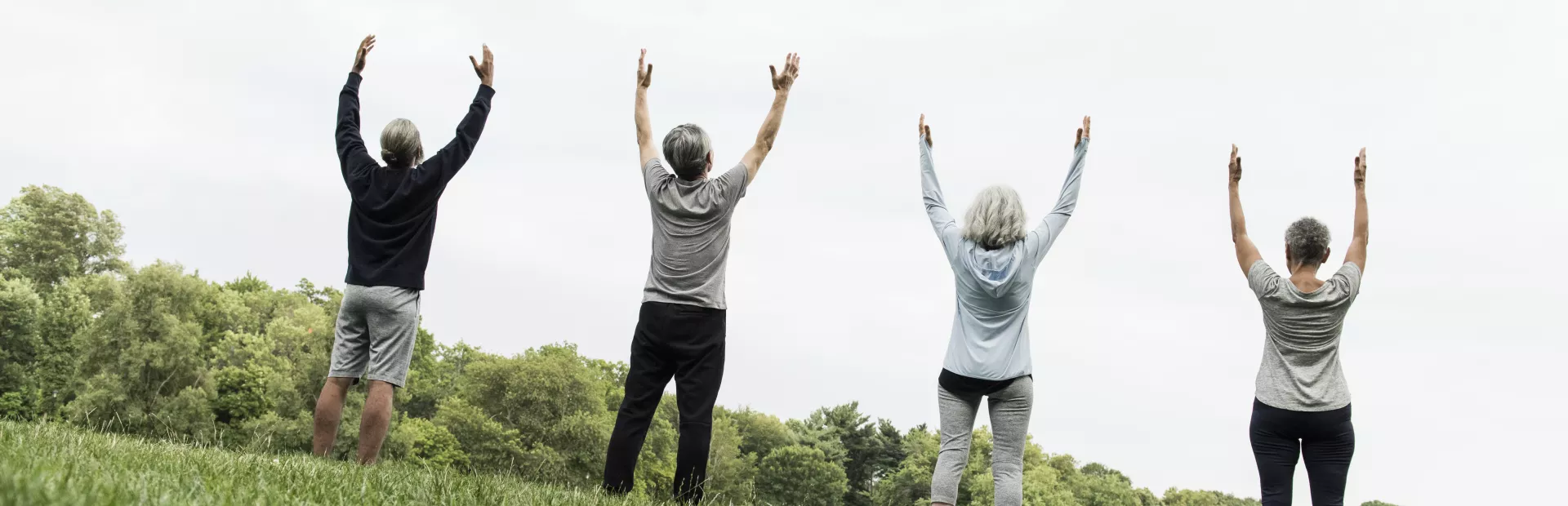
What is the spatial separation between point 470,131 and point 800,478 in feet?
221

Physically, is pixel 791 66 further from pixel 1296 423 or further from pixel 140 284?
pixel 140 284

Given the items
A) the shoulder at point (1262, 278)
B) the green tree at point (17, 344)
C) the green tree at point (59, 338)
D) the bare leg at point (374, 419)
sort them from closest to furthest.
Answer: the shoulder at point (1262, 278) → the bare leg at point (374, 419) → the green tree at point (17, 344) → the green tree at point (59, 338)

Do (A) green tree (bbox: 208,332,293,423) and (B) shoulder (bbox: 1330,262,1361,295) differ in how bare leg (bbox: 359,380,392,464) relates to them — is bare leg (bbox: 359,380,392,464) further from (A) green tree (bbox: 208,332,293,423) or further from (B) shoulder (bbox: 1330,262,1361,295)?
(A) green tree (bbox: 208,332,293,423)

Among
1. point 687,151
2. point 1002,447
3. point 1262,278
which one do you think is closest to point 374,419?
point 687,151

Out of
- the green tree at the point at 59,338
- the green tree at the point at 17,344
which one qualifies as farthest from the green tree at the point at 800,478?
the green tree at the point at 17,344

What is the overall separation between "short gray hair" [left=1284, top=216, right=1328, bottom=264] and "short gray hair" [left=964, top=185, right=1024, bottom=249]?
187 cm

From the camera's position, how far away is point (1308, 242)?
6902 millimetres

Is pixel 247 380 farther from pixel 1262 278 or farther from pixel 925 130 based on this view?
pixel 1262 278

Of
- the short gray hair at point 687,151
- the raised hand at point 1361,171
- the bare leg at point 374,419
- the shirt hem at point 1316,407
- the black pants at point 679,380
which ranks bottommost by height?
the bare leg at point 374,419

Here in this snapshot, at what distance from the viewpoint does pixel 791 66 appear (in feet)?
24.5

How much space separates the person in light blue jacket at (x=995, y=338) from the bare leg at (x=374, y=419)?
3874 millimetres

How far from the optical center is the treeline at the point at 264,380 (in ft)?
153

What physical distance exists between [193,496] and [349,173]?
15.1 feet

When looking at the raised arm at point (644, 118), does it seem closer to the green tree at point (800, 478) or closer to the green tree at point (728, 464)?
the green tree at point (728, 464)
